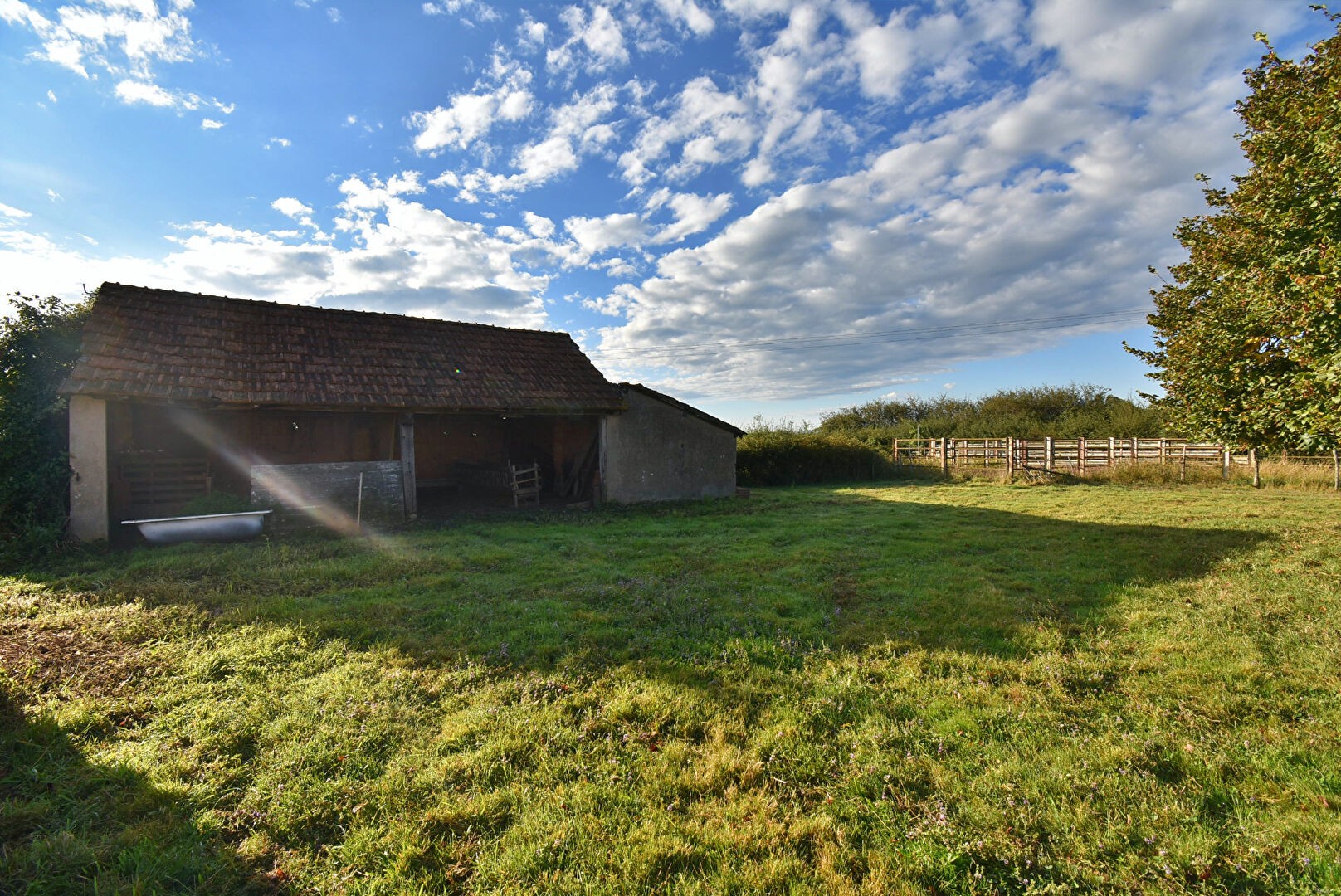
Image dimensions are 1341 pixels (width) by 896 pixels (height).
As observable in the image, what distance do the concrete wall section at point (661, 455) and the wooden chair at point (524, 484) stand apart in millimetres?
1672

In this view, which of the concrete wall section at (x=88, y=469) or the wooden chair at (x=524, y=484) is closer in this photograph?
the concrete wall section at (x=88, y=469)

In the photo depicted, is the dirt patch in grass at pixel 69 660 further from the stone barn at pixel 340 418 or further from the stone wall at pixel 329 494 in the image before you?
the stone barn at pixel 340 418

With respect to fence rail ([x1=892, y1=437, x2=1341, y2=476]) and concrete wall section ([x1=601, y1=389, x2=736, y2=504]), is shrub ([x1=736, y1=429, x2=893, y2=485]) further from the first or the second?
concrete wall section ([x1=601, y1=389, x2=736, y2=504])

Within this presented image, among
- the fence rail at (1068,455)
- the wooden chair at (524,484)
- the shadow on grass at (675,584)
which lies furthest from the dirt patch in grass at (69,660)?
the fence rail at (1068,455)

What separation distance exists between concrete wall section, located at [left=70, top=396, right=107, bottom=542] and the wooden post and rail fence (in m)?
23.2

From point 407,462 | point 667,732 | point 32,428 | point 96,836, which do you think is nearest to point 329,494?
point 407,462

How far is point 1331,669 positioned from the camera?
4.07m

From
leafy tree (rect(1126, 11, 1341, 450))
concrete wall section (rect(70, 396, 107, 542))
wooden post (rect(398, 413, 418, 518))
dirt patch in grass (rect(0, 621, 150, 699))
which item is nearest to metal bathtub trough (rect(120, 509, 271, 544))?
concrete wall section (rect(70, 396, 107, 542))

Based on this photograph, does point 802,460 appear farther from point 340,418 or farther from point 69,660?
point 69,660

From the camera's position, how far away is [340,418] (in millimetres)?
13828

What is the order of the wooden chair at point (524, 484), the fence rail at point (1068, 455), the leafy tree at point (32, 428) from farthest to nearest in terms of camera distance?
1. the fence rail at point (1068, 455)
2. the wooden chair at point (524, 484)
3. the leafy tree at point (32, 428)

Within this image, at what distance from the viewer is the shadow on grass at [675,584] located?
15.7 feet

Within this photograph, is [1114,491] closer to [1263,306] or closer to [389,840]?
[1263,306]

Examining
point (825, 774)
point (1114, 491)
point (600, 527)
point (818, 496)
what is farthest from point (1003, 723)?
point (1114, 491)
